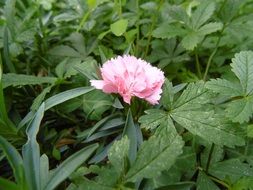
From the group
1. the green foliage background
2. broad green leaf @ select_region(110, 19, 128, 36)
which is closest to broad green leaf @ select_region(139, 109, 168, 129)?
the green foliage background

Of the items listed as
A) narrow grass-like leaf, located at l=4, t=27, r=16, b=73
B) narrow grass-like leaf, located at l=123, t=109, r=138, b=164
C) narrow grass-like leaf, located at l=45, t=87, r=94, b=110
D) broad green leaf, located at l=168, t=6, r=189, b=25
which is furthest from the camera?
broad green leaf, located at l=168, t=6, r=189, b=25

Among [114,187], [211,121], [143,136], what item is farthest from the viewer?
[143,136]

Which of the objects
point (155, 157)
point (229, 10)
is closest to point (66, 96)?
point (155, 157)

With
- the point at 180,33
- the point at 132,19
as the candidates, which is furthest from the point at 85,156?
the point at 132,19

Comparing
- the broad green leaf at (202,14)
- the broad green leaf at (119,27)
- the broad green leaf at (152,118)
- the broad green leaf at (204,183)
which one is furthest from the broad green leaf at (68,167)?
the broad green leaf at (202,14)

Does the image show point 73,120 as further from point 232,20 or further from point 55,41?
point 232,20

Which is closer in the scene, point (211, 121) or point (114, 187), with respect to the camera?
point (114, 187)

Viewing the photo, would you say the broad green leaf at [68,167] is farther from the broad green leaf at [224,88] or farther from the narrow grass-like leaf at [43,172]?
the broad green leaf at [224,88]

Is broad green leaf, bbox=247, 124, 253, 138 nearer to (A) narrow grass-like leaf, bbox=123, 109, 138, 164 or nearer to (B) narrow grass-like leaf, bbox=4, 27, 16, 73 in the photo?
(A) narrow grass-like leaf, bbox=123, 109, 138, 164
